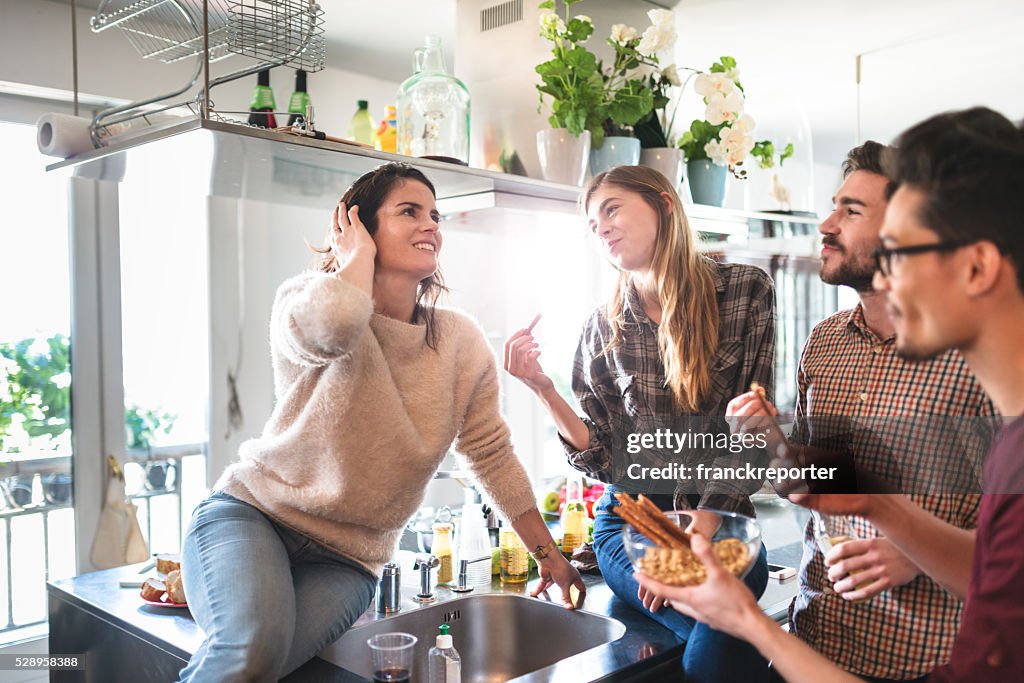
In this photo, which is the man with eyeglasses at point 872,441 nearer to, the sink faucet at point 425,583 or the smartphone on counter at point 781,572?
the smartphone on counter at point 781,572

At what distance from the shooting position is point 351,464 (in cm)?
167

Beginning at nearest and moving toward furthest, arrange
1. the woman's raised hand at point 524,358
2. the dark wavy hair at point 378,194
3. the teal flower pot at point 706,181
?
the dark wavy hair at point 378,194, the woman's raised hand at point 524,358, the teal flower pot at point 706,181

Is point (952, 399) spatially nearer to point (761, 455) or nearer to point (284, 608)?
point (761, 455)

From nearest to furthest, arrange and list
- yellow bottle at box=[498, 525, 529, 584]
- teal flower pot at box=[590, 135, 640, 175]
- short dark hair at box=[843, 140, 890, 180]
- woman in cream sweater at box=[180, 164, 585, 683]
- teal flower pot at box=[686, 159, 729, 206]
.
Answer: woman in cream sweater at box=[180, 164, 585, 683] → short dark hair at box=[843, 140, 890, 180] → yellow bottle at box=[498, 525, 529, 584] → teal flower pot at box=[590, 135, 640, 175] → teal flower pot at box=[686, 159, 729, 206]

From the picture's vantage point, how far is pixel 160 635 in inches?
67.1

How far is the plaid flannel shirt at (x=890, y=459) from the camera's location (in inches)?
56.2

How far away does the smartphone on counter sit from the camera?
218 cm

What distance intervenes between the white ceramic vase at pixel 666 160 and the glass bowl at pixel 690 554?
4.76 ft

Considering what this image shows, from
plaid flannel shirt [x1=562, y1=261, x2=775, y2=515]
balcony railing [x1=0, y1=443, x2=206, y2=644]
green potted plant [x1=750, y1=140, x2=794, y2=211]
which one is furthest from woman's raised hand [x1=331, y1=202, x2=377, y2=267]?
balcony railing [x1=0, y1=443, x2=206, y2=644]

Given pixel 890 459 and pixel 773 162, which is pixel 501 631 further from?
pixel 773 162

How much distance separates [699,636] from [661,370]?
64 centimetres

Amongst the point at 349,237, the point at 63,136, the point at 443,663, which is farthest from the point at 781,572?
the point at 63,136

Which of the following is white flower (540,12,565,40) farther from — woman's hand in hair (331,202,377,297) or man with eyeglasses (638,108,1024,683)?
Result: man with eyeglasses (638,108,1024,683)

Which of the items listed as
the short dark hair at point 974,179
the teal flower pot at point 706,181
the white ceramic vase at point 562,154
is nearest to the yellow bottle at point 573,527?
the white ceramic vase at point 562,154
